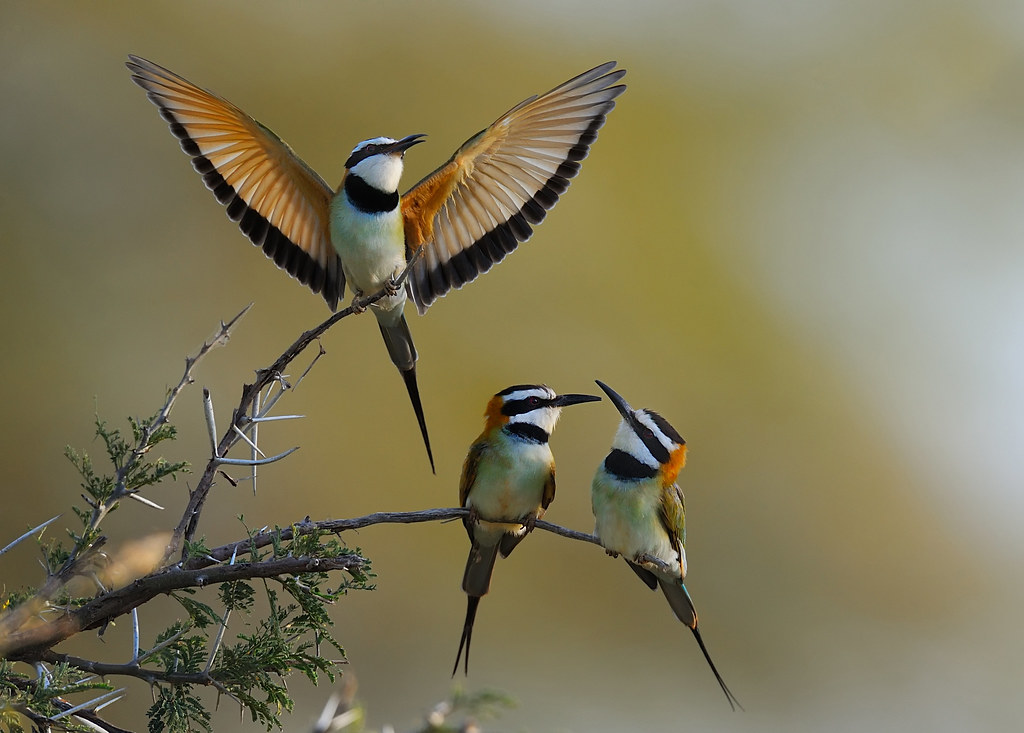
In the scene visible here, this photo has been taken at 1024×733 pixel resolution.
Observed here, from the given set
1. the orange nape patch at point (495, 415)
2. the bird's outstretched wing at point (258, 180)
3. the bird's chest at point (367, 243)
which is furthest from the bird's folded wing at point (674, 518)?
the bird's outstretched wing at point (258, 180)

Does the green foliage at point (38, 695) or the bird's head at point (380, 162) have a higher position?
the bird's head at point (380, 162)

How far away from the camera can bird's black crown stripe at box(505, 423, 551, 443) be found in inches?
88.8

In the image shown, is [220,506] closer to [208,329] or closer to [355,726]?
[208,329]

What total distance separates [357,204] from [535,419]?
2.10ft

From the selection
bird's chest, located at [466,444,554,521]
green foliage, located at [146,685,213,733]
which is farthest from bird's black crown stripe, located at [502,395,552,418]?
green foliage, located at [146,685,213,733]

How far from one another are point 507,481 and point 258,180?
0.91 m

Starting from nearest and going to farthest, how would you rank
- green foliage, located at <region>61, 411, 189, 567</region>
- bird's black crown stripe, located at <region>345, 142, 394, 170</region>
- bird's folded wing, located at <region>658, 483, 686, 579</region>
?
green foliage, located at <region>61, 411, 189, 567</region> < bird's folded wing, located at <region>658, 483, 686, 579</region> < bird's black crown stripe, located at <region>345, 142, 394, 170</region>

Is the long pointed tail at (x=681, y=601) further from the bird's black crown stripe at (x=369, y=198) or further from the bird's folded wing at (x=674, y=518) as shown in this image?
the bird's black crown stripe at (x=369, y=198)

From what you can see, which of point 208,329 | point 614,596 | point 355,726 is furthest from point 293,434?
point 355,726

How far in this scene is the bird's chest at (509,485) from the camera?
210 centimetres

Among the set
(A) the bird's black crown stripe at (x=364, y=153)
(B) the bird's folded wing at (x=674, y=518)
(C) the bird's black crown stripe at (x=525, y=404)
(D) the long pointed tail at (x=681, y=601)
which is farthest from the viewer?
(A) the bird's black crown stripe at (x=364, y=153)

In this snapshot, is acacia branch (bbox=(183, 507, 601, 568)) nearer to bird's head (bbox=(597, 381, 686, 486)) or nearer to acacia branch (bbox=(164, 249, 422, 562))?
acacia branch (bbox=(164, 249, 422, 562))

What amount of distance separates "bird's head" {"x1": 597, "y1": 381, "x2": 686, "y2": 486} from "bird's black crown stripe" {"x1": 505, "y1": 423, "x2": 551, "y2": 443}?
0.47ft

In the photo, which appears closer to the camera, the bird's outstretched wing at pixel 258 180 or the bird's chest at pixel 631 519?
the bird's chest at pixel 631 519
